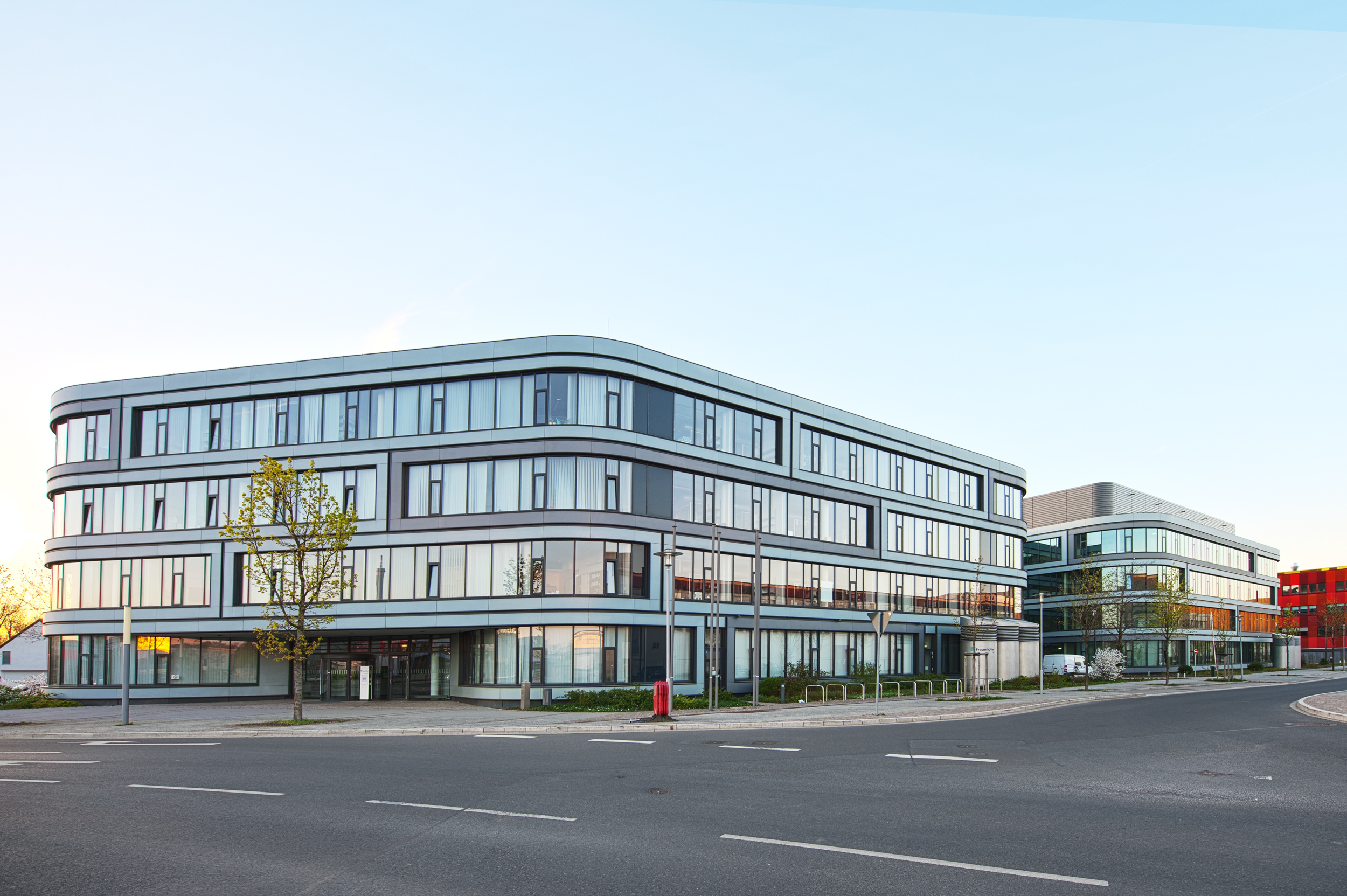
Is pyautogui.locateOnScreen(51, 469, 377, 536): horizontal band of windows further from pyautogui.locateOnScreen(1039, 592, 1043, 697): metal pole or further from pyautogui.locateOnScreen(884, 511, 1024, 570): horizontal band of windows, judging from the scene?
pyautogui.locateOnScreen(1039, 592, 1043, 697): metal pole

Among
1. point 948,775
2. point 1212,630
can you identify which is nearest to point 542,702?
point 948,775

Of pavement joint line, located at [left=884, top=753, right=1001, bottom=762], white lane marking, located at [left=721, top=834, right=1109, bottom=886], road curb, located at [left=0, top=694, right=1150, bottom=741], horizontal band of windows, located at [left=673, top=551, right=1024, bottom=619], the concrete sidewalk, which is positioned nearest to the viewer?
white lane marking, located at [left=721, top=834, right=1109, bottom=886]

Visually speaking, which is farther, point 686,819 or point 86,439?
point 86,439

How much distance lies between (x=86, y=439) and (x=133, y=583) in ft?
24.3

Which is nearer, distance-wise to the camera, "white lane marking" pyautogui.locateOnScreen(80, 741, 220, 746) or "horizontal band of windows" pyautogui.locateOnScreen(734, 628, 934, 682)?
"white lane marking" pyautogui.locateOnScreen(80, 741, 220, 746)

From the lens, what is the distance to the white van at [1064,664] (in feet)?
232

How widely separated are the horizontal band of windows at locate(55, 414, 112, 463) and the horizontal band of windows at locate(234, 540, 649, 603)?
439 inches

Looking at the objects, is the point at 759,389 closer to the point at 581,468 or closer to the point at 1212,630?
the point at 581,468

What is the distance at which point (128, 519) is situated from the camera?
48.6 meters

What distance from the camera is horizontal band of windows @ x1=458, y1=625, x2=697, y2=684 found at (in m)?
40.7

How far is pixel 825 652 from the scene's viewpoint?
53844 millimetres

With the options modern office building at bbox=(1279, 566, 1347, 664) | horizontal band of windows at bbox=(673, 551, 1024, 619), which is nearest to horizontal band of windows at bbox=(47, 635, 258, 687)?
horizontal band of windows at bbox=(673, 551, 1024, 619)

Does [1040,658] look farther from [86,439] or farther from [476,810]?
[86,439]

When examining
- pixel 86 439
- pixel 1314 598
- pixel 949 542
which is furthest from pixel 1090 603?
pixel 1314 598
